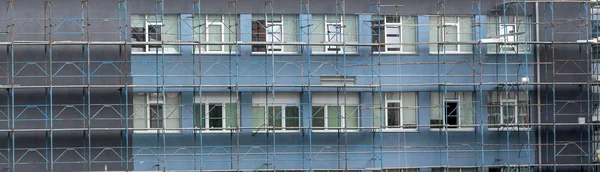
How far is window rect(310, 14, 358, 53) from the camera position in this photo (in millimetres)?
25766

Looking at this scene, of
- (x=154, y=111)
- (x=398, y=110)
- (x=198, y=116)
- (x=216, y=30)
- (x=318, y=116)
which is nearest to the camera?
(x=154, y=111)

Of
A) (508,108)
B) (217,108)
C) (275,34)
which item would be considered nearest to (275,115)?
(217,108)

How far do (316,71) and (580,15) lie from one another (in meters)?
7.02

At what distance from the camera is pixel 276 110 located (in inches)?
1013

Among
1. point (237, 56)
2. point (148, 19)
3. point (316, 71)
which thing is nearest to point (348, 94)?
point (316, 71)

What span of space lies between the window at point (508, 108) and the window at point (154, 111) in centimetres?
798

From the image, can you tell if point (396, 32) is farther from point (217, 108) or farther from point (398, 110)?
point (217, 108)

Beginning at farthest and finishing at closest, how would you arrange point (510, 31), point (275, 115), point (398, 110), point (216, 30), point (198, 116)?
point (510, 31) → point (398, 110) → point (275, 115) → point (216, 30) → point (198, 116)

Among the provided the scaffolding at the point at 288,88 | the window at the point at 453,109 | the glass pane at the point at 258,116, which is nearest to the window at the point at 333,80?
the scaffolding at the point at 288,88

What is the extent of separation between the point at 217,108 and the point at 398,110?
4.59 metres

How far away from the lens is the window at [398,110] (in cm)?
2595

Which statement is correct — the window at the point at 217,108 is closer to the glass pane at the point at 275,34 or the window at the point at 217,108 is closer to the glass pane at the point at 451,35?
the glass pane at the point at 275,34

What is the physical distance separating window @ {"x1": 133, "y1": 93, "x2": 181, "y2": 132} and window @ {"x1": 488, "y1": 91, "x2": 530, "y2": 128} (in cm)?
798

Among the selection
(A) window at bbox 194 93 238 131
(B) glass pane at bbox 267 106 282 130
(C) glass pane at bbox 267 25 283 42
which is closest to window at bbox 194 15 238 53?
(C) glass pane at bbox 267 25 283 42
